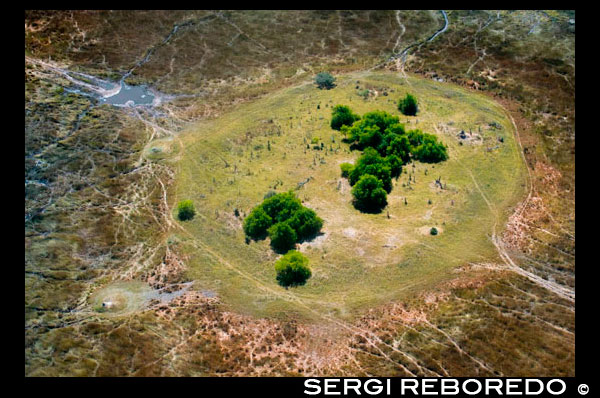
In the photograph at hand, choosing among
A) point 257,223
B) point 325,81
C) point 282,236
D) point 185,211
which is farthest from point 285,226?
point 325,81

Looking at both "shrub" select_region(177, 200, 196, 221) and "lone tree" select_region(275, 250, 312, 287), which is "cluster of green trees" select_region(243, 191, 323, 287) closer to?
"lone tree" select_region(275, 250, 312, 287)

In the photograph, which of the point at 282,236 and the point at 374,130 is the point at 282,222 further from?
the point at 374,130

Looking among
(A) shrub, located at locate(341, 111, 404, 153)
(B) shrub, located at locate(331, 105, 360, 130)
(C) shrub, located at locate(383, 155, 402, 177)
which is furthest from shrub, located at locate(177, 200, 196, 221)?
(B) shrub, located at locate(331, 105, 360, 130)

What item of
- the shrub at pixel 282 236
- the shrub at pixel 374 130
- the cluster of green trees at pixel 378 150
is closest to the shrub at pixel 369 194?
the cluster of green trees at pixel 378 150

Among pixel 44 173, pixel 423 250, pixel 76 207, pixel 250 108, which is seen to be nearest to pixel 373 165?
pixel 423 250

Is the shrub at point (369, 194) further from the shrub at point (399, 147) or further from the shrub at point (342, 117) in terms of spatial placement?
the shrub at point (342, 117)
